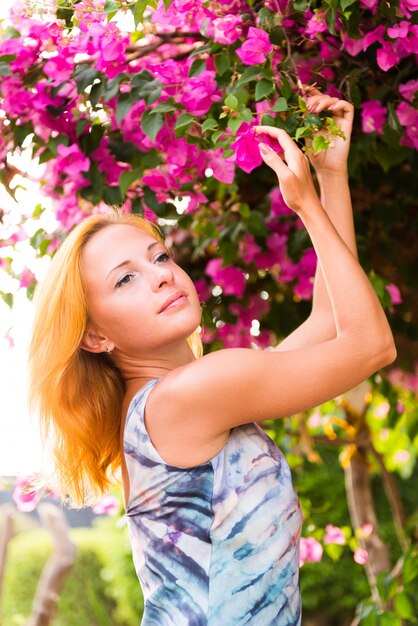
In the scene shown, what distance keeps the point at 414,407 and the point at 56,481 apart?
266 cm

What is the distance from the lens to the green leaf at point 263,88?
166 cm

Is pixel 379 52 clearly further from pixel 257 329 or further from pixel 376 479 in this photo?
pixel 376 479

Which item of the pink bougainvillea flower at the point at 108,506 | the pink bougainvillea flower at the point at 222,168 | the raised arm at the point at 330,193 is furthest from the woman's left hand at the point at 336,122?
the pink bougainvillea flower at the point at 108,506

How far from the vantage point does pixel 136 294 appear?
1618 millimetres

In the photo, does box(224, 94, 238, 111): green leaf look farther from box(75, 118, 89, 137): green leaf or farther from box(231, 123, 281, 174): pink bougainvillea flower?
box(75, 118, 89, 137): green leaf

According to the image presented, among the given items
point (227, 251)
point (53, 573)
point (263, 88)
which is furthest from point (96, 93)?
point (53, 573)

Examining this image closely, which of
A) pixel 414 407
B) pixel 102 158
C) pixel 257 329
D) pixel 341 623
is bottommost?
pixel 341 623

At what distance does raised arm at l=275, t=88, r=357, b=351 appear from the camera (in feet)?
5.38

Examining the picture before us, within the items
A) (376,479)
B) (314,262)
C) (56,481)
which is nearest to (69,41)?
(56,481)

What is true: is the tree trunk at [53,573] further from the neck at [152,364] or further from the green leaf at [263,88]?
the green leaf at [263,88]

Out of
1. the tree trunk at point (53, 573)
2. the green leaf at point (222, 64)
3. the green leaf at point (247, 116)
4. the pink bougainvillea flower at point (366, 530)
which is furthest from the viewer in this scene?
the tree trunk at point (53, 573)

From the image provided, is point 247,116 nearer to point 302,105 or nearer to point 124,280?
point 302,105

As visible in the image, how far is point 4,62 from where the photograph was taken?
6.74ft

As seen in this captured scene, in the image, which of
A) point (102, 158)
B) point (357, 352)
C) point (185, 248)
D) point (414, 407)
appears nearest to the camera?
point (357, 352)
